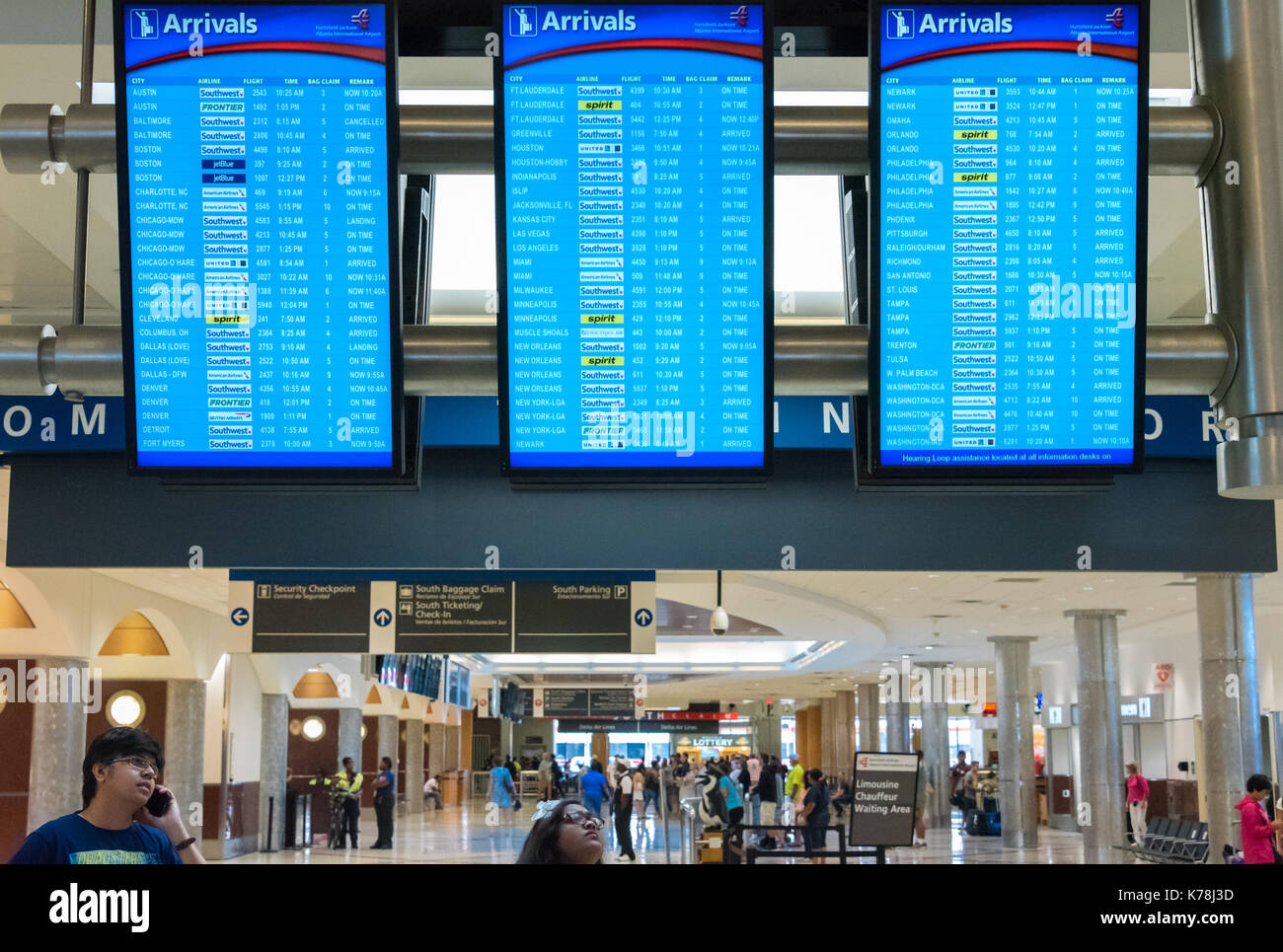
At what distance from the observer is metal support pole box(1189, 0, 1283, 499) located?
2.79m

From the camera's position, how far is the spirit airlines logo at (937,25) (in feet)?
9.72

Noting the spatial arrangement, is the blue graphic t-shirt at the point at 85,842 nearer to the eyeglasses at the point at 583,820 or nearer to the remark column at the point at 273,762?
the eyeglasses at the point at 583,820

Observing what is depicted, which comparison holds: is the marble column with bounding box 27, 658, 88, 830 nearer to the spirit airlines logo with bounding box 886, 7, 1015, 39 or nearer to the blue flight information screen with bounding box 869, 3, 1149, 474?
the blue flight information screen with bounding box 869, 3, 1149, 474

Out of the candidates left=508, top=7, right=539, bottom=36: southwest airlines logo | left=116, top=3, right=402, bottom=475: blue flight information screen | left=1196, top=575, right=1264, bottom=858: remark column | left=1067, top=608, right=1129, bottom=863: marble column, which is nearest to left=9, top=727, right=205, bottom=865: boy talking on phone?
left=116, top=3, right=402, bottom=475: blue flight information screen

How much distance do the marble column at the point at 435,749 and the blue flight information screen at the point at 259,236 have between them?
135ft

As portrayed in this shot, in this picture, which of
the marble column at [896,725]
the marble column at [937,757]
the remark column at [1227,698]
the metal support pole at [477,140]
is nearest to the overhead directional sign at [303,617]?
the metal support pole at [477,140]

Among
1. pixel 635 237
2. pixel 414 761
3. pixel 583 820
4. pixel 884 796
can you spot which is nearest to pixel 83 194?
pixel 635 237

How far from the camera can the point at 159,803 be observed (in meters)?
3.22

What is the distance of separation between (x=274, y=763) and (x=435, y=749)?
21.8 meters

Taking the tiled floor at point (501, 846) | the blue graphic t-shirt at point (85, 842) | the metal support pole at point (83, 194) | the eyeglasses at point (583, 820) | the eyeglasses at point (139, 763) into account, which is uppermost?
the metal support pole at point (83, 194)

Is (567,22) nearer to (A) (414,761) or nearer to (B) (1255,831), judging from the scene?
(B) (1255,831)

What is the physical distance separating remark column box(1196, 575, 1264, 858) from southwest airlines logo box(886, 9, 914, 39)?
45.2ft
